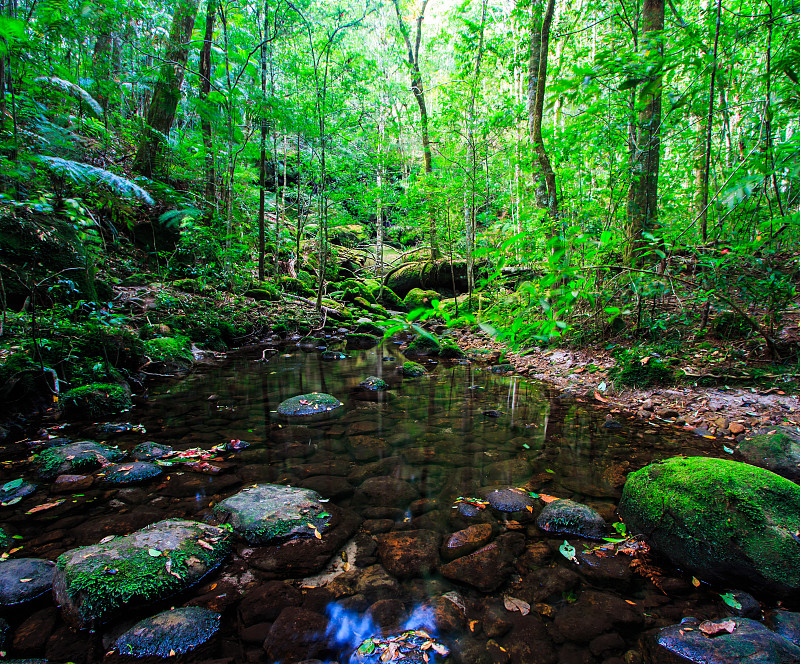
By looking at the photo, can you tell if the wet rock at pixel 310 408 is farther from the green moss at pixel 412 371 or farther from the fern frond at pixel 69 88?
the fern frond at pixel 69 88

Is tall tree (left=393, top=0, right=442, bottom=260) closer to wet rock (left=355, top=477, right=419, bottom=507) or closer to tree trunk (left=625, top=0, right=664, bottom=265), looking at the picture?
tree trunk (left=625, top=0, right=664, bottom=265)

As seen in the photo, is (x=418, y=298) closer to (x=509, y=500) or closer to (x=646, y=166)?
(x=646, y=166)

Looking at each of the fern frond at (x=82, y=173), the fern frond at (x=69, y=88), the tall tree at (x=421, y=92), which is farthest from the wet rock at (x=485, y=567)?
the tall tree at (x=421, y=92)

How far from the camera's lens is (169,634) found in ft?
5.62

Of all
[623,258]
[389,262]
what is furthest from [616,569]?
[389,262]

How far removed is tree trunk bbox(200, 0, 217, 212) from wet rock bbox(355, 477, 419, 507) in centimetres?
894

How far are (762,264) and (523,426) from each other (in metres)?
3.17

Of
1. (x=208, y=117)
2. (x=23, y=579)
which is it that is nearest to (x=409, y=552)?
(x=23, y=579)

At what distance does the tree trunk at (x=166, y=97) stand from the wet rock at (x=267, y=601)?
11.7 m

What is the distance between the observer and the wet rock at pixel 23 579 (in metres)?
1.86

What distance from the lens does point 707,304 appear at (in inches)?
190

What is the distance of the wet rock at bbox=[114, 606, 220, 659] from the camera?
166 centimetres

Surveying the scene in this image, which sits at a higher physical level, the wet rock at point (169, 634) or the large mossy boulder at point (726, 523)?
the large mossy boulder at point (726, 523)

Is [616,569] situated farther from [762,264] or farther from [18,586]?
[762,264]
